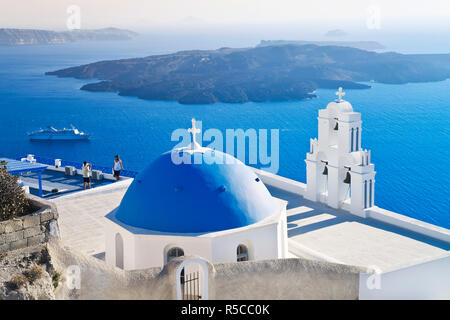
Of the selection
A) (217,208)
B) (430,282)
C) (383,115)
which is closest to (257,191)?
(217,208)

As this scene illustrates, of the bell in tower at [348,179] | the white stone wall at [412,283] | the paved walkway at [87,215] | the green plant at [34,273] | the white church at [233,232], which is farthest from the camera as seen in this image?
the bell in tower at [348,179]

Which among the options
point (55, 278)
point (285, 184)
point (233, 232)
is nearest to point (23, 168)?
point (285, 184)

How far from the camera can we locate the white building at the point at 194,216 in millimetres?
10383

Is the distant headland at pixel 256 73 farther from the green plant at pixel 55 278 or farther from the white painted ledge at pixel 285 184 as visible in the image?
the green plant at pixel 55 278

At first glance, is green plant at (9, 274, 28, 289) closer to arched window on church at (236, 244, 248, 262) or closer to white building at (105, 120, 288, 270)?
white building at (105, 120, 288, 270)

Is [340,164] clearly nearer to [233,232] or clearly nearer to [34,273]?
[233,232]

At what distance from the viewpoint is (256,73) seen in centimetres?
11519

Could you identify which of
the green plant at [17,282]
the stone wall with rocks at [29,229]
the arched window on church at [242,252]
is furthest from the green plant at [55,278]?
the arched window on church at [242,252]

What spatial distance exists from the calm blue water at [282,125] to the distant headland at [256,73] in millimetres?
3858

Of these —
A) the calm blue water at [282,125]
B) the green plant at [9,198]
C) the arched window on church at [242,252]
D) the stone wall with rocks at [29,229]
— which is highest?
the green plant at [9,198]

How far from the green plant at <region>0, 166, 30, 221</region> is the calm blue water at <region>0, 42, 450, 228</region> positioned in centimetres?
3440

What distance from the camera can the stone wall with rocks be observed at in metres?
7.09

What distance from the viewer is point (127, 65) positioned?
122m

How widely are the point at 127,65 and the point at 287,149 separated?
71.7 m
